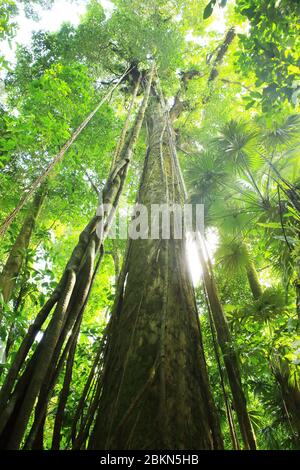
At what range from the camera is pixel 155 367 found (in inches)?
49.4

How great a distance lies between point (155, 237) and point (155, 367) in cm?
106

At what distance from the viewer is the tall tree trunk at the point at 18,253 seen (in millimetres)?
3617

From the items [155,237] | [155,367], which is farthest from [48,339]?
[155,237]

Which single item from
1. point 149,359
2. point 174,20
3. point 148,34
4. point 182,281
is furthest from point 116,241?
point 174,20

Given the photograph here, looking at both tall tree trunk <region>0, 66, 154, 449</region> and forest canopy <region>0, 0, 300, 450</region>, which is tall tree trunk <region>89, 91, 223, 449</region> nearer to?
forest canopy <region>0, 0, 300, 450</region>

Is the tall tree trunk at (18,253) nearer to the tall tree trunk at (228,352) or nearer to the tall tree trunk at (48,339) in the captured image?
the tall tree trunk at (48,339)

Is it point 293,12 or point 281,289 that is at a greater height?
point 293,12

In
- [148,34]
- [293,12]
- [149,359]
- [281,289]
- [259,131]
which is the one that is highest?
[148,34]

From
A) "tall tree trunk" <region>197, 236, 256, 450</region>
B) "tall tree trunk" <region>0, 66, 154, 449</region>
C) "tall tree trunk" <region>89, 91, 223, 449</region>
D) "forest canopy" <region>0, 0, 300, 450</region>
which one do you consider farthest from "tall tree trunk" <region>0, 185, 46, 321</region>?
"tall tree trunk" <region>197, 236, 256, 450</region>

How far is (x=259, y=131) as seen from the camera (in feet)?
12.9

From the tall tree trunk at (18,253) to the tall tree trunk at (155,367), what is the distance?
1.86 meters

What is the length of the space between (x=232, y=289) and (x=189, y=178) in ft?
8.35
